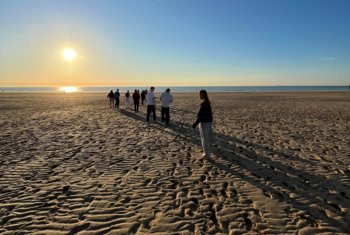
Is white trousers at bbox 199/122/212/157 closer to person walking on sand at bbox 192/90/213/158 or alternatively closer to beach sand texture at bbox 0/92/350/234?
person walking on sand at bbox 192/90/213/158

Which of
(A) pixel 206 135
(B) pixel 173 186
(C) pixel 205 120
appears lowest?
(B) pixel 173 186

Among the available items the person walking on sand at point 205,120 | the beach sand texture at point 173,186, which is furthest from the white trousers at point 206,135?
the beach sand texture at point 173,186

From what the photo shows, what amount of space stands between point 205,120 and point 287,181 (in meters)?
2.94

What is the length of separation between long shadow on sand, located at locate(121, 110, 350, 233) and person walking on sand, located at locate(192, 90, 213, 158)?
526 mm

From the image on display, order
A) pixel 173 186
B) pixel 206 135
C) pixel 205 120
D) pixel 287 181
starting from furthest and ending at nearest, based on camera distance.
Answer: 1. pixel 206 135
2. pixel 205 120
3. pixel 287 181
4. pixel 173 186

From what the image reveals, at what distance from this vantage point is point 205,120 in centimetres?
823

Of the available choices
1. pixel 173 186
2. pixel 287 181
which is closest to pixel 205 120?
pixel 173 186

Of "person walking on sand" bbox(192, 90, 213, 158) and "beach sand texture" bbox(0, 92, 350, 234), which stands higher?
"person walking on sand" bbox(192, 90, 213, 158)

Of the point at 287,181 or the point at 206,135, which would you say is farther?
the point at 206,135

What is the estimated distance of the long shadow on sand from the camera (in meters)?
4.91

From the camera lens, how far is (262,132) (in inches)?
509

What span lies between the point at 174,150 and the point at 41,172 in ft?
14.2

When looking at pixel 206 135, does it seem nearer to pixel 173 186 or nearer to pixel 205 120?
pixel 205 120

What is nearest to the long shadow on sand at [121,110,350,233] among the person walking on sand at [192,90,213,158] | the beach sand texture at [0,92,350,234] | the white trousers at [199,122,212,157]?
the beach sand texture at [0,92,350,234]
